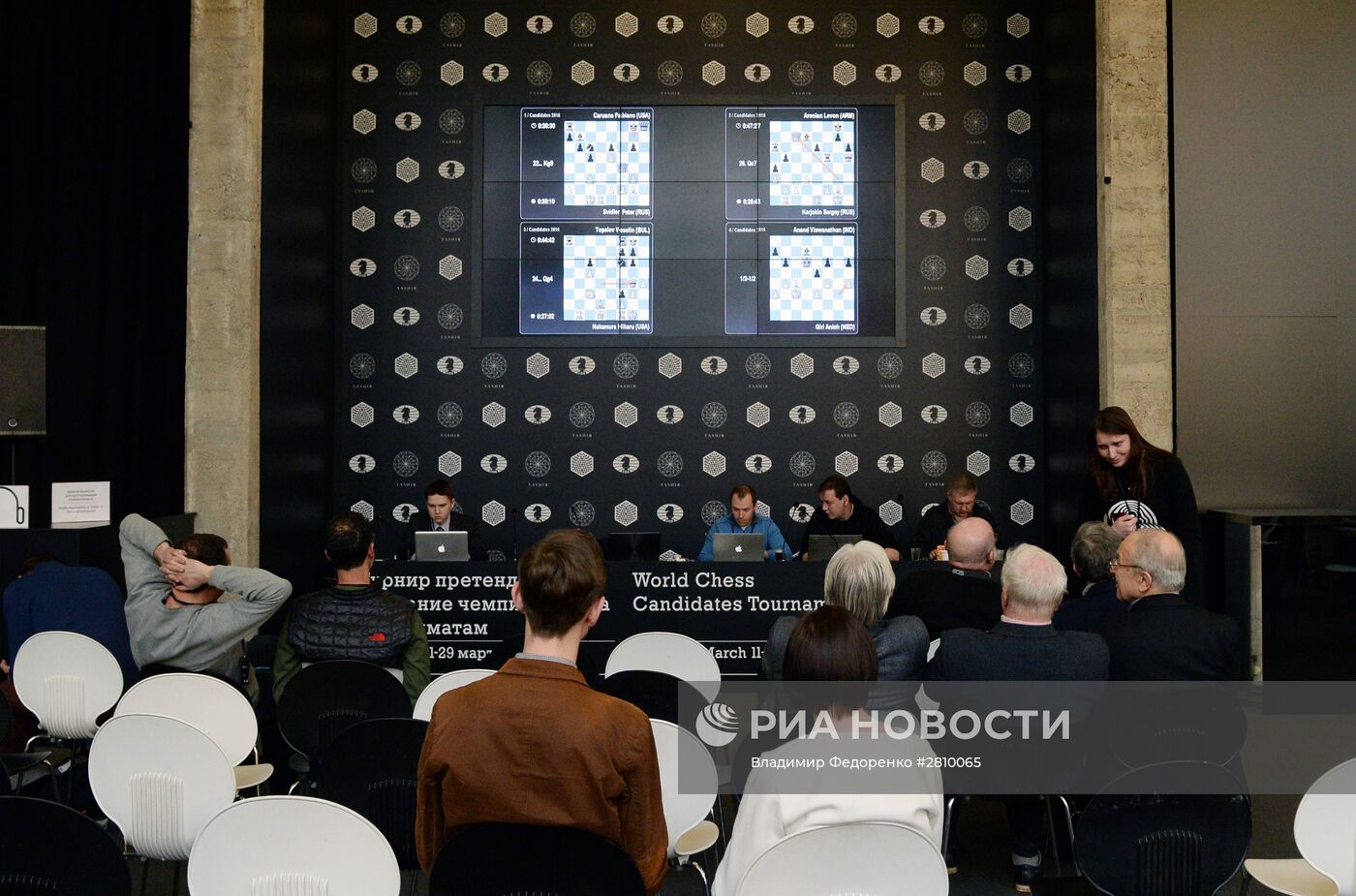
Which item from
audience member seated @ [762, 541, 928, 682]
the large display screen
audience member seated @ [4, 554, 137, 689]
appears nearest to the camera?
audience member seated @ [762, 541, 928, 682]

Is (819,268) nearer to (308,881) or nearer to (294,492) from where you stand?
(294,492)

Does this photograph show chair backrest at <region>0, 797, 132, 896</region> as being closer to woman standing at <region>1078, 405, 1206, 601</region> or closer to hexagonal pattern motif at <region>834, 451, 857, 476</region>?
woman standing at <region>1078, 405, 1206, 601</region>

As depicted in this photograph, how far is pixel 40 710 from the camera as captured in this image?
11.7 feet

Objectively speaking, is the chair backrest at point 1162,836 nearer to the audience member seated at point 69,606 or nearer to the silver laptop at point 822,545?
the audience member seated at point 69,606

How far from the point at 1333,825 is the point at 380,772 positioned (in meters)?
2.07

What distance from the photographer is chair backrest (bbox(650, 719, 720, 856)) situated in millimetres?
2531

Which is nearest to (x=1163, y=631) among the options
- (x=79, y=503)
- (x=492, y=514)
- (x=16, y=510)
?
(x=79, y=503)

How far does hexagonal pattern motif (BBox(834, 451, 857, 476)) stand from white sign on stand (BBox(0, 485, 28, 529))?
4.74m

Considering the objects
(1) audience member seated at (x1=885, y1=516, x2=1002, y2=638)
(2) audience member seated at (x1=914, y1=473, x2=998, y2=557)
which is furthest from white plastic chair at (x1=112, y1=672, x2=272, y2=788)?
(2) audience member seated at (x1=914, y1=473, x2=998, y2=557)

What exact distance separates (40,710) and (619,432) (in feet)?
14.8

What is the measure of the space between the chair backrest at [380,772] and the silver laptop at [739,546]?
338cm

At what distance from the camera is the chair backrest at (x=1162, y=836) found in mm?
2340

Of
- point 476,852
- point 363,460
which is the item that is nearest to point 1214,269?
point 363,460

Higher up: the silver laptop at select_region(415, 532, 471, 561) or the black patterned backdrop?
the black patterned backdrop
